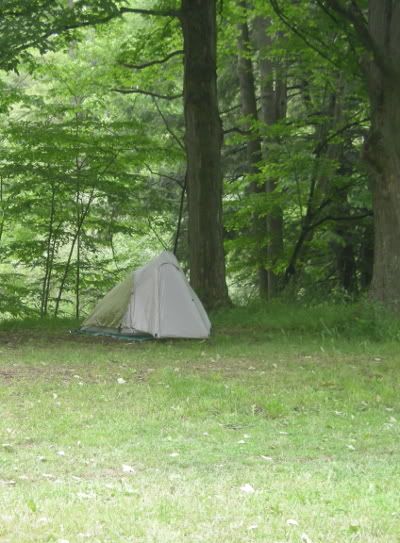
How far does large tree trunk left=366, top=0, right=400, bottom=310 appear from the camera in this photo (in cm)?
1188

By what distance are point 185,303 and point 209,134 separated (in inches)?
144

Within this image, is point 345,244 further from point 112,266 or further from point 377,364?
point 112,266

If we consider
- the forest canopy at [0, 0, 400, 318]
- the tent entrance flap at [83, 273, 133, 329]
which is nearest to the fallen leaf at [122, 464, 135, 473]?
the tent entrance flap at [83, 273, 133, 329]

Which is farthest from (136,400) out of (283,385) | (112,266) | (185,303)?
(112,266)

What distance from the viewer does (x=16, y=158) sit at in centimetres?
1563

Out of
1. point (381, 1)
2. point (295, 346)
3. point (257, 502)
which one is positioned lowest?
point (257, 502)

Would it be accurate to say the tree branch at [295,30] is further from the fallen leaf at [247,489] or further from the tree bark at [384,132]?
the fallen leaf at [247,489]

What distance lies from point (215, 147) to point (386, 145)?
3557 mm

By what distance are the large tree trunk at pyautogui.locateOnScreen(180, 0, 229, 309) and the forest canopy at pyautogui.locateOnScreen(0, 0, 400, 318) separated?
1.0 inches

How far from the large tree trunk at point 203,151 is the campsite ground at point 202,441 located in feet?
10.3

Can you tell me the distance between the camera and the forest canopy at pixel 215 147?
12.2 meters

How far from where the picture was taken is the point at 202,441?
Result: 237 inches

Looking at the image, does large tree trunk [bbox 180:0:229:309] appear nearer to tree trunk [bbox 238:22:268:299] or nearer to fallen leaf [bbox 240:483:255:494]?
tree trunk [bbox 238:22:268:299]

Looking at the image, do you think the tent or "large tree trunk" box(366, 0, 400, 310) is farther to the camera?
the tent
